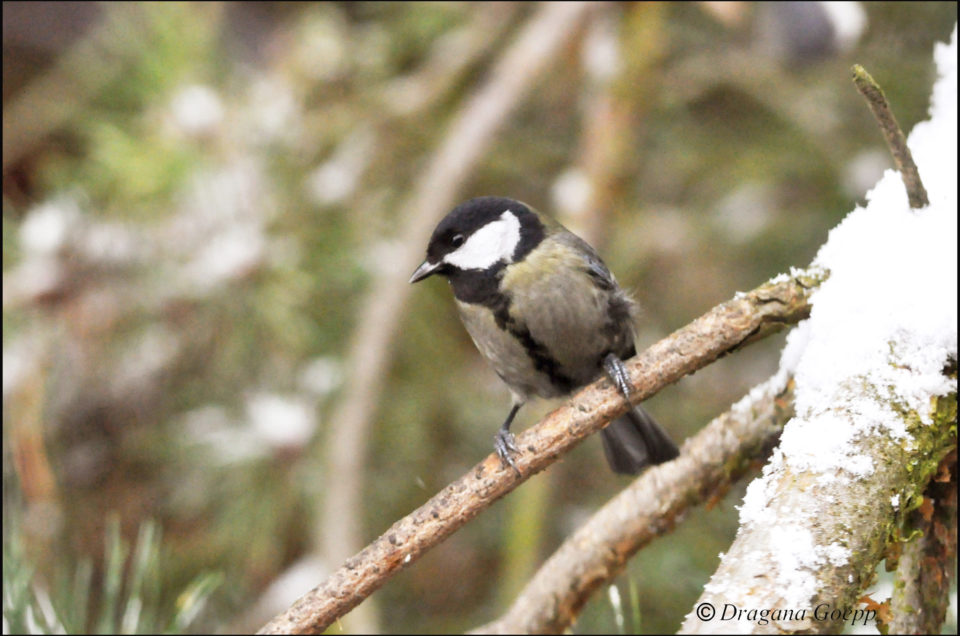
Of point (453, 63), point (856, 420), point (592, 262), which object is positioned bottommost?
point (856, 420)

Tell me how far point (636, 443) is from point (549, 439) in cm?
56

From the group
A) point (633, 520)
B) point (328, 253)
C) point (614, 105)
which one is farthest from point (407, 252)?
point (633, 520)

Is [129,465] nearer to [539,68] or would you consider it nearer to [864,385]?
[539,68]

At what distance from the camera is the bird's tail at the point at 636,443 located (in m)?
1.28

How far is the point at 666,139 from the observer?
2148 millimetres

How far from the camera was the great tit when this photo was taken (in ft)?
4.24

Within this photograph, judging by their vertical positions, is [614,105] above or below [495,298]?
above

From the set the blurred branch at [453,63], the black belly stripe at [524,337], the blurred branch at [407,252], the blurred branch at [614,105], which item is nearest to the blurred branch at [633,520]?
the black belly stripe at [524,337]

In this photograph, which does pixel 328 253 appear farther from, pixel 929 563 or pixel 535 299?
pixel 929 563

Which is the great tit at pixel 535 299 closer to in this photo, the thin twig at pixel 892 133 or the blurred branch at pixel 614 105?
the blurred branch at pixel 614 105

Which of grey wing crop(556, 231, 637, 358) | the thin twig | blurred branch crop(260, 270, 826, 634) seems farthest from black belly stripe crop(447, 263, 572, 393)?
the thin twig

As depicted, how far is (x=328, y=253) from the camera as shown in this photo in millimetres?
1898

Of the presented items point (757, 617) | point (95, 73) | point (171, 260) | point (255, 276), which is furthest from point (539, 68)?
point (757, 617)

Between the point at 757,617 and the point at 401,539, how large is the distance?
0.32 metres
